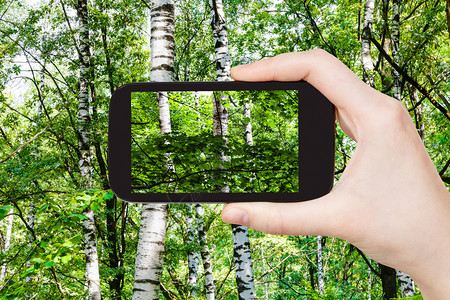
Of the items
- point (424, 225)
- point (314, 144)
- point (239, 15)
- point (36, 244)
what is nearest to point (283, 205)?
point (314, 144)

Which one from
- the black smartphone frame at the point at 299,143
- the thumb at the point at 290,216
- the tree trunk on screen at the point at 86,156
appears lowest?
the thumb at the point at 290,216

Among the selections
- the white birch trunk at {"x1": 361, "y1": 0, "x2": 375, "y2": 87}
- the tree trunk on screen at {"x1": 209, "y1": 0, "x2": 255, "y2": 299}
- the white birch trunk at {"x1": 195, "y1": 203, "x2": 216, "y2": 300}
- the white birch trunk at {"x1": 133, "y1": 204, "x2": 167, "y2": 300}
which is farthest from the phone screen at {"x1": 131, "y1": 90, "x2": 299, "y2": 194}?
the white birch trunk at {"x1": 195, "y1": 203, "x2": 216, "y2": 300}

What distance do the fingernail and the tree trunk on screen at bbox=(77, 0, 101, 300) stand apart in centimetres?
653

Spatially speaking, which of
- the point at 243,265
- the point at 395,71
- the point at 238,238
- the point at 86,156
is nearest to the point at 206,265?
the point at 243,265

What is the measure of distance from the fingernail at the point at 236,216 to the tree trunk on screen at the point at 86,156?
21.4 ft

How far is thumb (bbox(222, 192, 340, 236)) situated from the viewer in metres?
1.52

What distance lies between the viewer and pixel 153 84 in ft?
5.74

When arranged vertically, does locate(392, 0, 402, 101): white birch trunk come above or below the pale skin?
above

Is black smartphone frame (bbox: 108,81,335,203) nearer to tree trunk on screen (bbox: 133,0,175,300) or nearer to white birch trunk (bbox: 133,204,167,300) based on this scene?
tree trunk on screen (bbox: 133,0,175,300)

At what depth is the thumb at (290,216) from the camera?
1517mm

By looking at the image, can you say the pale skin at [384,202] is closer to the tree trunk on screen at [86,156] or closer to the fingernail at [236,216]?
the fingernail at [236,216]

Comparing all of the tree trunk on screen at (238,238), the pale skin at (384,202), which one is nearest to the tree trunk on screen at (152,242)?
the pale skin at (384,202)

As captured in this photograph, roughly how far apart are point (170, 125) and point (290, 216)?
1967 mm

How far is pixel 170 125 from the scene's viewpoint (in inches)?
128
